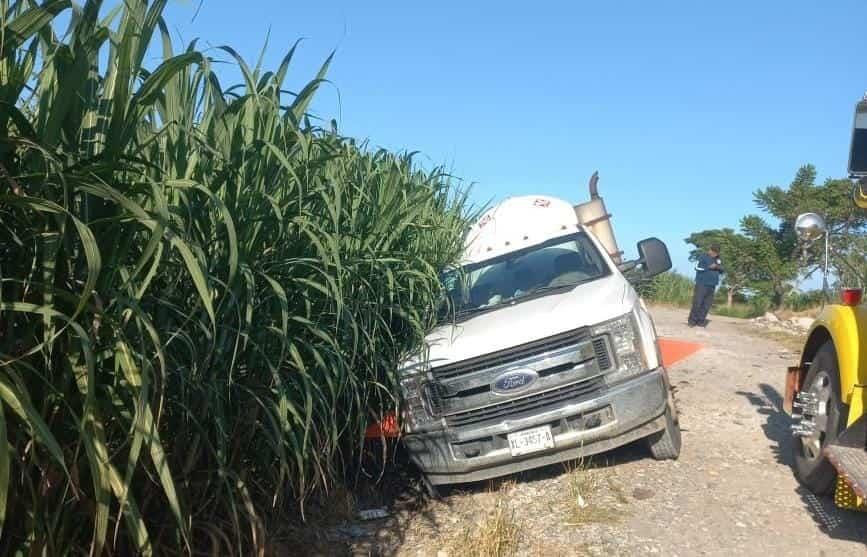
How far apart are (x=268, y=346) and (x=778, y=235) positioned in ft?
82.2

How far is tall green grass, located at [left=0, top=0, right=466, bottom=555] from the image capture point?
225 centimetres

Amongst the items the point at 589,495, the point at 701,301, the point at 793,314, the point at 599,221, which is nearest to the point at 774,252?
the point at 793,314

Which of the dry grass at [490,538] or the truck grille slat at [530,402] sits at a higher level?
the truck grille slat at [530,402]

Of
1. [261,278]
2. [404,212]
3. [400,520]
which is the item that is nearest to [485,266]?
[404,212]

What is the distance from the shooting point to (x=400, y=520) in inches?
181

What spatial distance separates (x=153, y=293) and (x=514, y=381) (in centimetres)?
259

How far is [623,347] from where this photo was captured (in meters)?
4.84

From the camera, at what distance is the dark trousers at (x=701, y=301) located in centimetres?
1498

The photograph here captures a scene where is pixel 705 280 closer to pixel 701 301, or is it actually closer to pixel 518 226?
pixel 701 301

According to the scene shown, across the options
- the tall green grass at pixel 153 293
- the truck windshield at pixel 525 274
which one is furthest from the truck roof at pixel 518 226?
the tall green grass at pixel 153 293

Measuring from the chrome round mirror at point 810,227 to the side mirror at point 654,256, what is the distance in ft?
5.28

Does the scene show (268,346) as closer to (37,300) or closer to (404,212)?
(37,300)

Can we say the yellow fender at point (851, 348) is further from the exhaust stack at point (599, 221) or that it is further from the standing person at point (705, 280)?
the standing person at point (705, 280)

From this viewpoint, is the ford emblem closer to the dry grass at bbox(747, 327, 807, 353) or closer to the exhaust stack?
the exhaust stack
